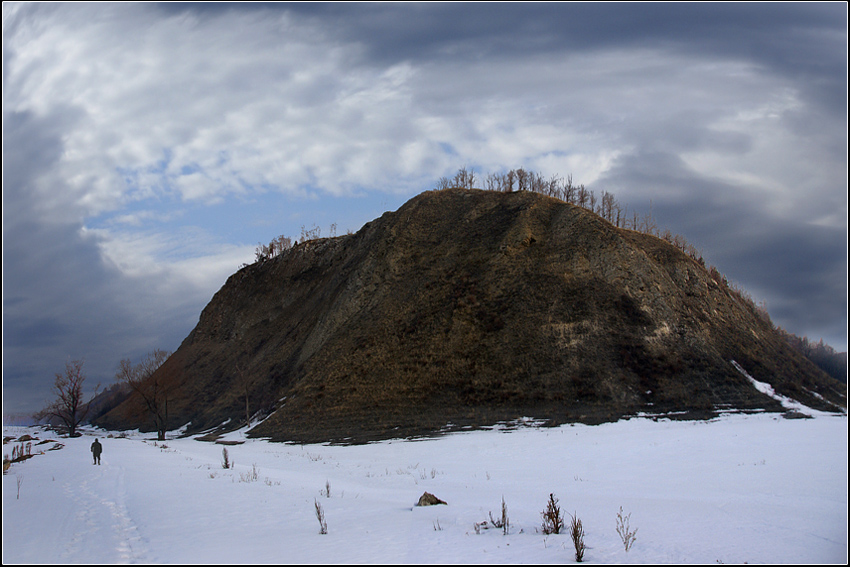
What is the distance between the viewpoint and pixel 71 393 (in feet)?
204

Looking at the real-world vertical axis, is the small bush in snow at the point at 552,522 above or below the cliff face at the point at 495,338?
below

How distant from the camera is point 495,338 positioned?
5234 cm

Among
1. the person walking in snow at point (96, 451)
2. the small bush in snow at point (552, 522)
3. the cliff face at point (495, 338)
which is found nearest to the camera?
the small bush in snow at point (552, 522)

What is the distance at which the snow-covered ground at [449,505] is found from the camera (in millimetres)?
9062

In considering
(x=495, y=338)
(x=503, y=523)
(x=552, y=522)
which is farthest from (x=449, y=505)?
(x=495, y=338)

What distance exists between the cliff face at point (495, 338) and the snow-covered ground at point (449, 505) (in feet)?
53.7

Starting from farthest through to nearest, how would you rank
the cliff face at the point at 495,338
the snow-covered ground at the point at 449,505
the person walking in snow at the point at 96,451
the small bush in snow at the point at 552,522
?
the cliff face at the point at 495,338, the person walking in snow at the point at 96,451, the small bush in snow at the point at 552,522, the snow-covered ground at the point at 449,505

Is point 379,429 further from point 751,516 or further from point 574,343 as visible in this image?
point 751,516

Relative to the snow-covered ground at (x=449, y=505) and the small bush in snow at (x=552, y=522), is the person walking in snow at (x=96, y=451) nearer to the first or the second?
the snow-covered ground at (x=449, y=505)

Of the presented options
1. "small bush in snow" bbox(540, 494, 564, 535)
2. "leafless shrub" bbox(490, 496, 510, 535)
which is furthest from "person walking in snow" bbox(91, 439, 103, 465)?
"small bush in snow" bbox(540, 494, 564, 535)

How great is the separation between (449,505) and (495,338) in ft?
129

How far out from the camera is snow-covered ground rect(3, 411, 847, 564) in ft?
29.7

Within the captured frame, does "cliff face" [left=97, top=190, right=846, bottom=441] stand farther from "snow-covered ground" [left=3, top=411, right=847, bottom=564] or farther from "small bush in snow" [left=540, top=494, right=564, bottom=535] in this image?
"small bush in snow" [left=540, top=494, right=564, bottom=535]

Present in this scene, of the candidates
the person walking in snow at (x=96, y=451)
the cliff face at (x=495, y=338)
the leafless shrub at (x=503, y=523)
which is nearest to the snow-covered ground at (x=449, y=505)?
the leafless shrub at (x=503, y=523)
